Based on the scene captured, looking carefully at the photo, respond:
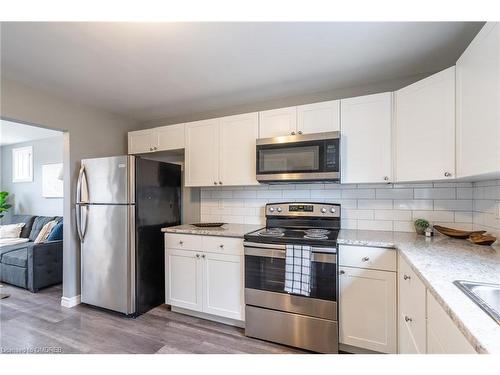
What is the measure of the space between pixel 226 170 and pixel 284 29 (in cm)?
143

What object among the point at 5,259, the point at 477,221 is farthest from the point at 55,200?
A: the point at 477,221

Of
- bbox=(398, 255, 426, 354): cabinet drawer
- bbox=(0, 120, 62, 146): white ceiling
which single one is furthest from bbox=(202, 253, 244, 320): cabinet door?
bbox=(0, 120, 62, 146): white ceiling

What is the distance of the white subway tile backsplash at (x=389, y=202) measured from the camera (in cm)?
189

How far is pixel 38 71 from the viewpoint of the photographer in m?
2.07

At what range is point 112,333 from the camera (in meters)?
2.18

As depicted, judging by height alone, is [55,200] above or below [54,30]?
below

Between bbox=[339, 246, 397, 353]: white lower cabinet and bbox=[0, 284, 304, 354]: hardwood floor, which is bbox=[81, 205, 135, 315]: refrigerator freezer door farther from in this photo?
bbox=[339, 246, 397, 353]: white lower cabinet

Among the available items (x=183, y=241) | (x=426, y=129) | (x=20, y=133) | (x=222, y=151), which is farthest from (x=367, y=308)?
(x=20, y=133)

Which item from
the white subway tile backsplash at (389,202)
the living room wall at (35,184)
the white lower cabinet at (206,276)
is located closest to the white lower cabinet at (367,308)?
the white subway tile backsplash at (389,202)

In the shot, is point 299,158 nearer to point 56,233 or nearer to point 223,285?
point 223,285

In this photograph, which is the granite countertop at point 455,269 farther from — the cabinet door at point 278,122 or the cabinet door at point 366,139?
the cabinet door at point 278,122

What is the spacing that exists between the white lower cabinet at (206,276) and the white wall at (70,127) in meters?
1.15

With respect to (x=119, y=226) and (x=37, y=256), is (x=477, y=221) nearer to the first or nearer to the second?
(x=119, y=226)

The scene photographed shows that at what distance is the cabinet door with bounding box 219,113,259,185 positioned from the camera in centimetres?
249
